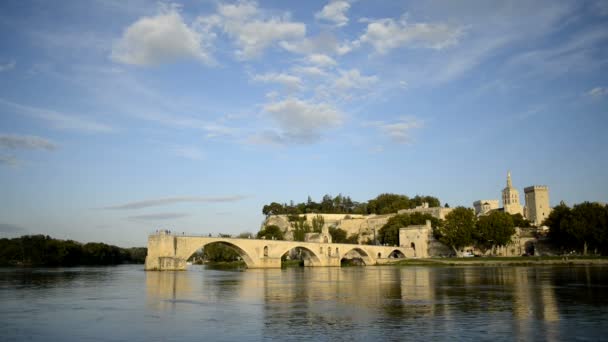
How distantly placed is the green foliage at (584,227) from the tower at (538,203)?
3928 centimetres

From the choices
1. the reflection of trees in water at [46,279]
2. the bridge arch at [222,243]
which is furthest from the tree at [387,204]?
the reflection of trees in water at [46,279]

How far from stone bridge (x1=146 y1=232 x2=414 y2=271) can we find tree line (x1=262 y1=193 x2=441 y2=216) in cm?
2701

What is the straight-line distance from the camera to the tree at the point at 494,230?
6881cm

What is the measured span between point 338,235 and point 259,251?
37.9 m

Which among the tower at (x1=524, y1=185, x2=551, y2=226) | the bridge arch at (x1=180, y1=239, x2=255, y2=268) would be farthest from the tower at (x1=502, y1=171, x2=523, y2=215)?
the bridge arch at (x1=180, y1=239, x2=255, y2=268)

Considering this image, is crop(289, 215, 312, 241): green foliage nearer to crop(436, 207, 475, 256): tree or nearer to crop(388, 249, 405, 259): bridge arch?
crop(388, 249, 405, 259): bridge arch

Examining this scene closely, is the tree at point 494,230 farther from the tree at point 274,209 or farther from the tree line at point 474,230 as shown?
the tree at point 274,209

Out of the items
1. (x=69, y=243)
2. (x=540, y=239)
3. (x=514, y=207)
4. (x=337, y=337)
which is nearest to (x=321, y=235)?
(x=540, y=239)

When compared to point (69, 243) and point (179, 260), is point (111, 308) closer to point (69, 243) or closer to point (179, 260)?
point (179, 260)

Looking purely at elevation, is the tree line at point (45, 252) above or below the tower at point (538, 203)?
below

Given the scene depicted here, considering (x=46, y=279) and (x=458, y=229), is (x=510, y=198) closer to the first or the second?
(x=458, y=229)

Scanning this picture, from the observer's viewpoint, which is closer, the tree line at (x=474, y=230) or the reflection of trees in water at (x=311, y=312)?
the reflection of trees in water at (x=311, y=312)

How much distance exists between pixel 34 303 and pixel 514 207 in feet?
365

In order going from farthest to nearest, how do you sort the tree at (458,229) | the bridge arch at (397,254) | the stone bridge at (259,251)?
the bridge arch at (397,254), the tree at (458,229), the stone bridge at (259,251)
